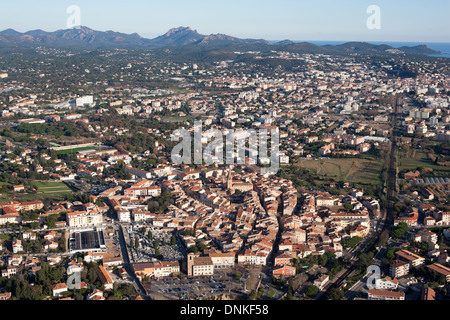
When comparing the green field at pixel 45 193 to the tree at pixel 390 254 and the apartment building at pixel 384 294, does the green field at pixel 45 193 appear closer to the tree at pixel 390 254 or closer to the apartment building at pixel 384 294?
the tree at pixel 390 254

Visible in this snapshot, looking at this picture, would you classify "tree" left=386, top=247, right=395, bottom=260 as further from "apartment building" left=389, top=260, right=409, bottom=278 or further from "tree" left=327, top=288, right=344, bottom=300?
"tree" left=327, top=288, right=344, bottom=300

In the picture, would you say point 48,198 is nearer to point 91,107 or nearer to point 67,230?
point 67,230

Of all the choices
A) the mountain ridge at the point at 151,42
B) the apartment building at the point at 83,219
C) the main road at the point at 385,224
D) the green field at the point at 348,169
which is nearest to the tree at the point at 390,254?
the main road at the point at 385,224

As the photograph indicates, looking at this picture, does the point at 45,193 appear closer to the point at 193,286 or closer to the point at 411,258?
the point at 193,286

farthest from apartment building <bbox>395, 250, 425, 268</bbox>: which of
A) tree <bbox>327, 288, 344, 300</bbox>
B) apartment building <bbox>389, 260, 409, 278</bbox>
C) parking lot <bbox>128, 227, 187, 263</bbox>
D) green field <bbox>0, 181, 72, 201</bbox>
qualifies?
green field <bbox>0, 181, 72, 201</bbox>
